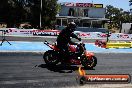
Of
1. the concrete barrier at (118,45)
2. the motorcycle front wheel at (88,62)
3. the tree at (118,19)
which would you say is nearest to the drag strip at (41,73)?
the motorcycle front wheel at (88,62)

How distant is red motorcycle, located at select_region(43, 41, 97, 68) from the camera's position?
11.9 metres

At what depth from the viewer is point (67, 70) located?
1143 cm

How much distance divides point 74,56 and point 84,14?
5616 centimetres

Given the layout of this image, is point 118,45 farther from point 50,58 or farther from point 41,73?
point 41,73

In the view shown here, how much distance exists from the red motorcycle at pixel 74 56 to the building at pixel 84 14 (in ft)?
175

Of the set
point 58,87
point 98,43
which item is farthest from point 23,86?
point 98,43

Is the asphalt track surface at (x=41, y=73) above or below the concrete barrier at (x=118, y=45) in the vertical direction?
above

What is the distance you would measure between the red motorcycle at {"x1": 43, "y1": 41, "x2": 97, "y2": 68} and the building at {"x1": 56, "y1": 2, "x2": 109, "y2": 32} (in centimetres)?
5320

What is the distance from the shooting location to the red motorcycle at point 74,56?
468 inches

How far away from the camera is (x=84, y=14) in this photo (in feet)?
221

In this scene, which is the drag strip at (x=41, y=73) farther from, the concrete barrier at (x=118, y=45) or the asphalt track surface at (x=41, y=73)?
the concrete barrier at (x=118, y=45)

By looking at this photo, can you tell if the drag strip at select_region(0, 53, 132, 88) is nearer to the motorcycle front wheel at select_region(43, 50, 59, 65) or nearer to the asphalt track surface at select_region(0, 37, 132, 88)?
the asphalt track surface at select_region(0, 37, 132, 88)

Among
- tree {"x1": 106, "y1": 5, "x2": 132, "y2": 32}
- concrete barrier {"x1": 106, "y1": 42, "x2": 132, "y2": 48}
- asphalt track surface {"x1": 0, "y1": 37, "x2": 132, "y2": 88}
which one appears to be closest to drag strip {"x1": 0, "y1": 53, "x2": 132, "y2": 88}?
asphalt track surface {"x1": 0, "y1": 37, "x2": 132, "y2": 88}

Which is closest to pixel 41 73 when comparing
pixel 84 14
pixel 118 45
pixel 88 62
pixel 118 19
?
pixel 88 62
